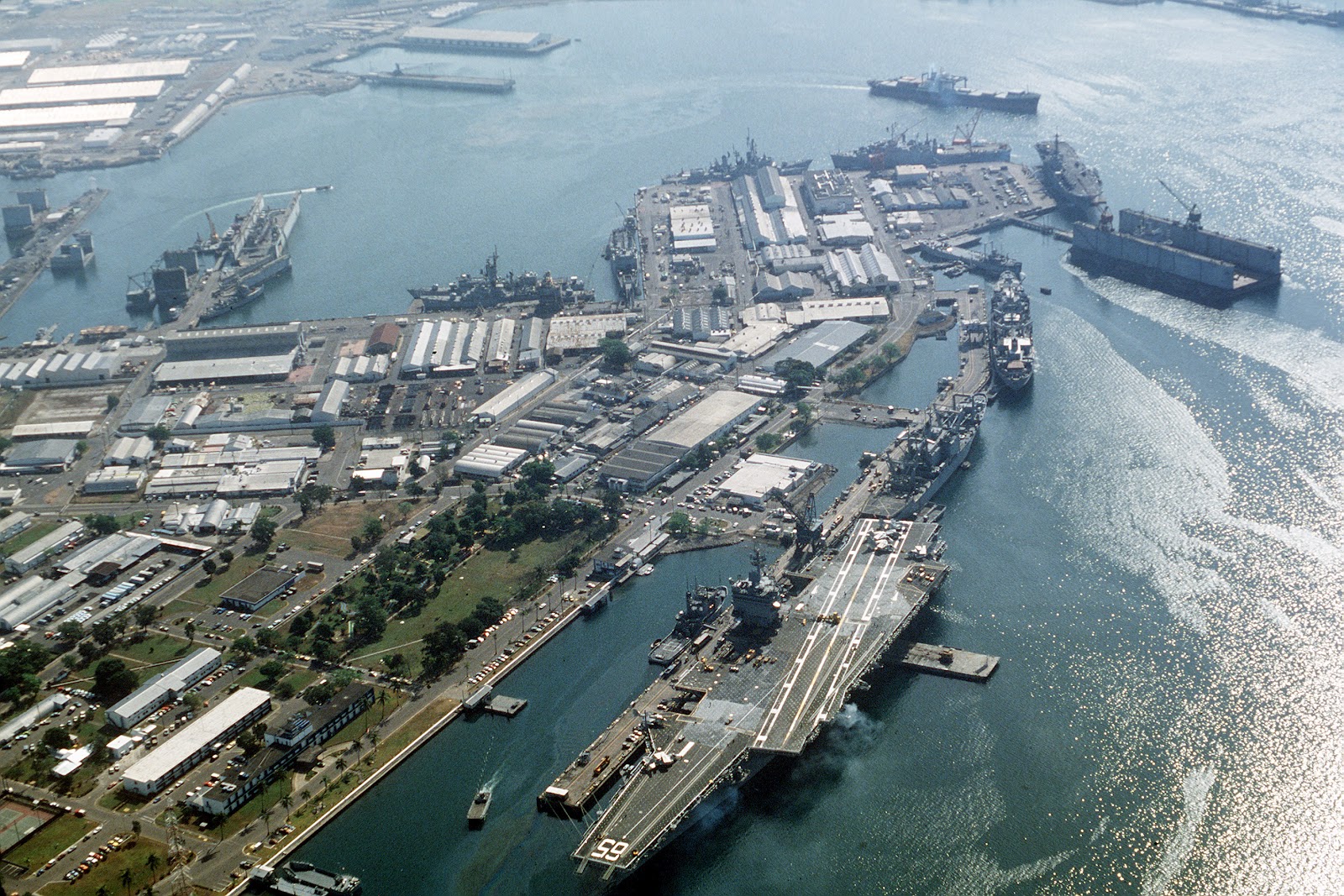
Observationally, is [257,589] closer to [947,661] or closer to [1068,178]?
[947,661]

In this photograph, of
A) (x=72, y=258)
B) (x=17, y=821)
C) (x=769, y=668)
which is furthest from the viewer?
(x=72, y=258)

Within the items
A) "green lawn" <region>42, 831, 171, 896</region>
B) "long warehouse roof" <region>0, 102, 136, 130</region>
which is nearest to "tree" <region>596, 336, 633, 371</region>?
"green lawn" <region>42, 831, 171, 896</region>

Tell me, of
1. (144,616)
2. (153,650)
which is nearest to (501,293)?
(144,616)

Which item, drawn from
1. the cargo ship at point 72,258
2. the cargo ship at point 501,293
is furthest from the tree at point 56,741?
the cargo ship at point 72,258

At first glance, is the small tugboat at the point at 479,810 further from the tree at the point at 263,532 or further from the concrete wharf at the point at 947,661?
the tree at the point at 263,532

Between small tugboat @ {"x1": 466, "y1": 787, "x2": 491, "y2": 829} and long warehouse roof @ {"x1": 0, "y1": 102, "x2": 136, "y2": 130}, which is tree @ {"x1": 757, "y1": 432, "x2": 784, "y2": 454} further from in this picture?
long warehouse roof @ {"x1": 0, "y1": 102, "x2": 136, "y2": 130}

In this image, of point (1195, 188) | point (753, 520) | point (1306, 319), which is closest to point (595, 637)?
point (753, 520)

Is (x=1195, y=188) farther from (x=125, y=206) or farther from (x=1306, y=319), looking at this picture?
(x=125, y=206)
